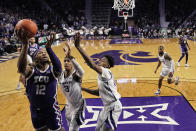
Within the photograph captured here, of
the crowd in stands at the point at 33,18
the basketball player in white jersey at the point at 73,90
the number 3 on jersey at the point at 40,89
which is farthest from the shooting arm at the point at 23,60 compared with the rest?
the crowd in stands at the point at 33,18

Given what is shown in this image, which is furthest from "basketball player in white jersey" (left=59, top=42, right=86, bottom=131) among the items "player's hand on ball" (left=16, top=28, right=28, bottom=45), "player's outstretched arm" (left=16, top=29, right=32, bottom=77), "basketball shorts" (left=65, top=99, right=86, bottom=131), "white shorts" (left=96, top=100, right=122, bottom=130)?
"player's hand on ball" (left=16, top=28, right=28, bottom=45)

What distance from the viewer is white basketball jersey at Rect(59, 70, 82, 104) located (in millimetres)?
3379

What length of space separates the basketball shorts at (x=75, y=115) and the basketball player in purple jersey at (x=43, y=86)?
14.6 inches

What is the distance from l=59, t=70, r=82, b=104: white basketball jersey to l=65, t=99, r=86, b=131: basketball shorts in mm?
Answer: 86

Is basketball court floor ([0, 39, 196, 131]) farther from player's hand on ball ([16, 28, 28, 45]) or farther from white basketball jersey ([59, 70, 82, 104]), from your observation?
player's hand on ball ([16, 28, 28, 45])

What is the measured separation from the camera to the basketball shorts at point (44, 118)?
2.97 m

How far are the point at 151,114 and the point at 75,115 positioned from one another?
2543 millimetres

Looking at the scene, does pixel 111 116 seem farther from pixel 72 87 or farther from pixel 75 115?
pixel 72 87

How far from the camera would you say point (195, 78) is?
8.43 m

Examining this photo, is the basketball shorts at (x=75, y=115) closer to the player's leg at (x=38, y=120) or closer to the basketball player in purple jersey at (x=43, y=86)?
the basketball player in purple jersey at (x=43, y=86)

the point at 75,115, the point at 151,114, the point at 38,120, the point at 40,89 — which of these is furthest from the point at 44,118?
the point at 151,114

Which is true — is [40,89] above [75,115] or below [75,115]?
above

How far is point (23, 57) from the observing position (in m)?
2.73

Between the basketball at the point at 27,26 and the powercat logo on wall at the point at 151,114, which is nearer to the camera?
the basketball at the point at 27,26
